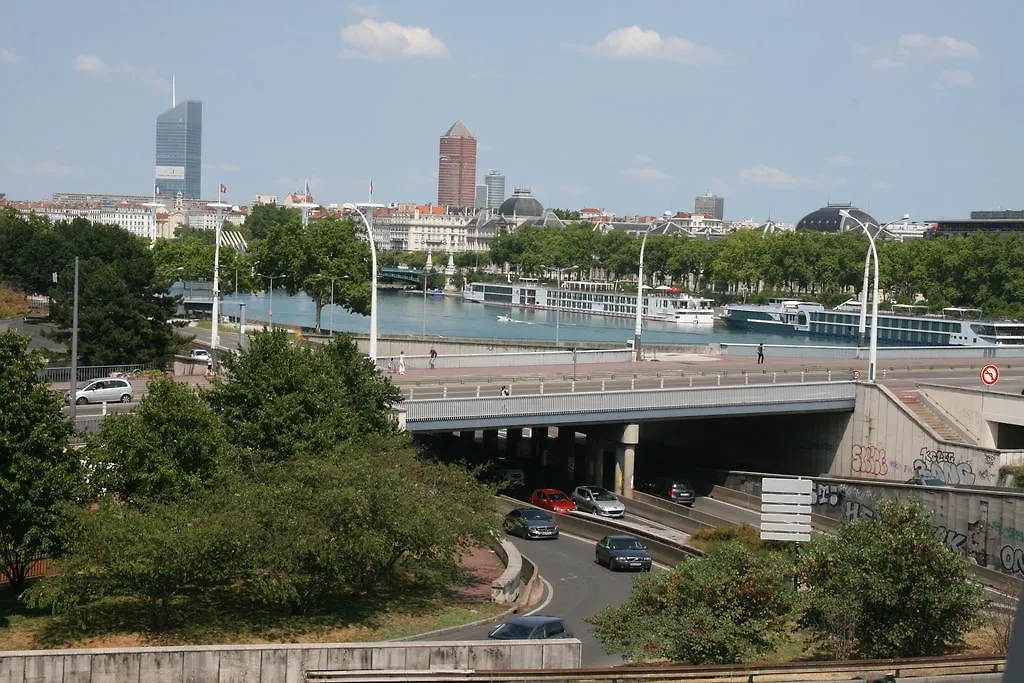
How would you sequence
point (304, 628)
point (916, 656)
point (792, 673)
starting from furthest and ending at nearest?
point (304, 628) < point (916, 656) < point (792, 673)

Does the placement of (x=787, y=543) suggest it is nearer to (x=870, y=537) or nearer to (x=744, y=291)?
(x=870, y=537)

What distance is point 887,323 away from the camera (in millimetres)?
126875

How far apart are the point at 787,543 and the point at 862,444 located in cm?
2184

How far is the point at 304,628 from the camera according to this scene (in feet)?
80.1

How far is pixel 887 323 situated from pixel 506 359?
3111 inches

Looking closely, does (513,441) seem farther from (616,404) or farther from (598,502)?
(598,502)

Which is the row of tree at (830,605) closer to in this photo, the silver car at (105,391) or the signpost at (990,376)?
the silver car at (105,391)

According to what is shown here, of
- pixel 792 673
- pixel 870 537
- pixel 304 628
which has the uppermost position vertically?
pixel 870 537

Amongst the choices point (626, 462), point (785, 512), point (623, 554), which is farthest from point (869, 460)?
point (785, 512)

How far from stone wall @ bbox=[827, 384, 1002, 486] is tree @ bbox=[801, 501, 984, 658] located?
67.5 feet

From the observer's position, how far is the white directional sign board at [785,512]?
22.3 metres

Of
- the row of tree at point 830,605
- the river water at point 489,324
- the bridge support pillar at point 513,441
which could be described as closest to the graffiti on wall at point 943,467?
the bridge support pillar at point 513,441

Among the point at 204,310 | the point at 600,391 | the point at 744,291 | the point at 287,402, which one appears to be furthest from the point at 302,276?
the point at 744,291

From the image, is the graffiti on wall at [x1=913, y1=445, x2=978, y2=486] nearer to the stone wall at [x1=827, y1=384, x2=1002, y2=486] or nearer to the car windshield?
the stone wall at [x1=827, y1=384, x2=1002, y2=486]
